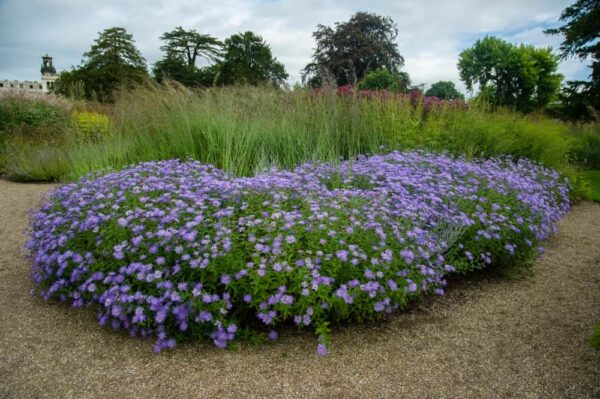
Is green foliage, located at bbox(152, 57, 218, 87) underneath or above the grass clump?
above

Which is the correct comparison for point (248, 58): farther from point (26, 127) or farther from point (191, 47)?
point (26, 127)

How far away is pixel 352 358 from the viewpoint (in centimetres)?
244

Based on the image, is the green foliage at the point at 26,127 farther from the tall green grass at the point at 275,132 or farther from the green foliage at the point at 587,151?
the green foliage at the point at 587,151

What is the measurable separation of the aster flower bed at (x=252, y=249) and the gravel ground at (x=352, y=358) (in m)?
A: 0.13

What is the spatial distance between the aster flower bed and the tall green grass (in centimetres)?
175

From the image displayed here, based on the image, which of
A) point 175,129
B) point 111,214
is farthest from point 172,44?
point 111,214

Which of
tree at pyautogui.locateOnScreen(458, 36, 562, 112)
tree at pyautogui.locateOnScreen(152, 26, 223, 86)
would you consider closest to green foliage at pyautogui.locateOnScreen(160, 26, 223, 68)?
tree at pyautogui.locateOnScreen(152, 26, 223, 86)

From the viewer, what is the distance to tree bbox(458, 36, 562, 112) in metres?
28.6

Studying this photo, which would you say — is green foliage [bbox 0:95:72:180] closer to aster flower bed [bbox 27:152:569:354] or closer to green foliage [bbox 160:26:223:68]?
aster flower bed [bbox 27:152:569:354]

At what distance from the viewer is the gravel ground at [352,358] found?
218 centimetres

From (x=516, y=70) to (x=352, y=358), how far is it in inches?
1229

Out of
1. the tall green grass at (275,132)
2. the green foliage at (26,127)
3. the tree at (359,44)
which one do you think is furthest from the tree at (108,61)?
the tall green grass at (275,132)

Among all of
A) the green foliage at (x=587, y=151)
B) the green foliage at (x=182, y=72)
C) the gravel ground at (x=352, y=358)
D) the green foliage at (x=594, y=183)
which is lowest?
the gravel ground at (x=352, y=358)

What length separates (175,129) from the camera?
5.88 metres
